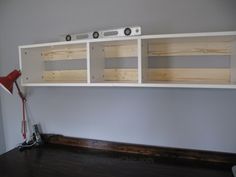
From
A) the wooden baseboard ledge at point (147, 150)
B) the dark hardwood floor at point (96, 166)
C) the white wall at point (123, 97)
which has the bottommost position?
the dark hardwood floor at point (96, 166)

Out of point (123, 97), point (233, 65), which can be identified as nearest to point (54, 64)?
point (123, 97)

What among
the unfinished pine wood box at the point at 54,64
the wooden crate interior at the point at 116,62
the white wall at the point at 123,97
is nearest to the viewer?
the white wall at the point at 123,97

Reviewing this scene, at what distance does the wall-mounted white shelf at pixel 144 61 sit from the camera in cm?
137

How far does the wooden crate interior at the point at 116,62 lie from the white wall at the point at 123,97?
10 cm

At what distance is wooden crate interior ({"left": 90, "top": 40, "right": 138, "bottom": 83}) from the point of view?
161 cm

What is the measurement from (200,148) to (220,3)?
3.14 feet

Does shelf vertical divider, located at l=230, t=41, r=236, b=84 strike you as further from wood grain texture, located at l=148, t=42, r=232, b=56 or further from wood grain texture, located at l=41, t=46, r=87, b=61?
wood grain texture, located at l=41, t=46, r=87, b=61

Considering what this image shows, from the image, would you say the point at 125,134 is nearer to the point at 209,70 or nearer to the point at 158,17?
the point at 209,70

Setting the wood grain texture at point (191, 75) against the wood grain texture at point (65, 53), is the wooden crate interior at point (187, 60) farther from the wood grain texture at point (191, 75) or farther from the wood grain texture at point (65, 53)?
the wood grain texture at point (65, 53)

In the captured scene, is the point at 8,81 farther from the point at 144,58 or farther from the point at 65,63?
the point at 144,58

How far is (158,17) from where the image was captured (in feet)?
5.03

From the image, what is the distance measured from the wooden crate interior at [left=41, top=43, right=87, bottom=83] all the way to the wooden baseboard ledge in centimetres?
51

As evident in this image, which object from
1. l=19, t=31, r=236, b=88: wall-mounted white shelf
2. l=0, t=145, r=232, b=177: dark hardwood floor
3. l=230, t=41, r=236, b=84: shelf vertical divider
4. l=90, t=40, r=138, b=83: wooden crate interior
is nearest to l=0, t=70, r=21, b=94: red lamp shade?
l=19, t=31, r=236, b=88: wall-mounted white shelf

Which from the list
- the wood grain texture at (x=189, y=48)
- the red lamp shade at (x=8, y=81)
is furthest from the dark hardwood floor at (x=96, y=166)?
the wood grain texture at (x=189, y=48)
